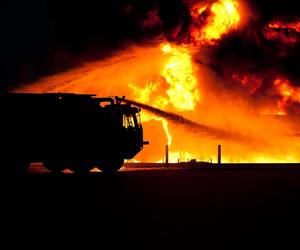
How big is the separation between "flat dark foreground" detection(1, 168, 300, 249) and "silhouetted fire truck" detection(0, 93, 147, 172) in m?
7.93

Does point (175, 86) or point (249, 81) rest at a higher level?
point (249, 81)

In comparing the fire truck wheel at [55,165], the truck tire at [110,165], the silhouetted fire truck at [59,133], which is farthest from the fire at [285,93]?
the fire truck wheel at [55,165]

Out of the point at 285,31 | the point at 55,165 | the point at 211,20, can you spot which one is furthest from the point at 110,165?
the point at 285,31

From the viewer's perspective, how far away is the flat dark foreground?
27.3 feet

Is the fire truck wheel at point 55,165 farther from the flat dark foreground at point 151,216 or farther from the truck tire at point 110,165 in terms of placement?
the flat dark foreground at point 151,216

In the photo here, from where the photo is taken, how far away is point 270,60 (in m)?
47.4

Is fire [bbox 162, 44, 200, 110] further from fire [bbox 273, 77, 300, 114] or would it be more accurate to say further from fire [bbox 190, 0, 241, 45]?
fire [bbox 273, 77, 300, 114]

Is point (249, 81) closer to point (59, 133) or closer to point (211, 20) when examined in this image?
point (211, 20)

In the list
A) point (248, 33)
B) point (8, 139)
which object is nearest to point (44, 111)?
point (8, 139)

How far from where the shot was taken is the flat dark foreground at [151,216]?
833 centimetres

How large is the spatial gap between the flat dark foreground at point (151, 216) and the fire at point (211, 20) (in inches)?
1163

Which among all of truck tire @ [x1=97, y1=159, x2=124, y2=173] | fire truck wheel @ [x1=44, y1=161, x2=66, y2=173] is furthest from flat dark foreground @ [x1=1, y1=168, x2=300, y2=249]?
truck tire @ [x1=97, y1=159, x2=124, y2=173]

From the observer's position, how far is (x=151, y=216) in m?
10.8

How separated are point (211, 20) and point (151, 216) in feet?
120
